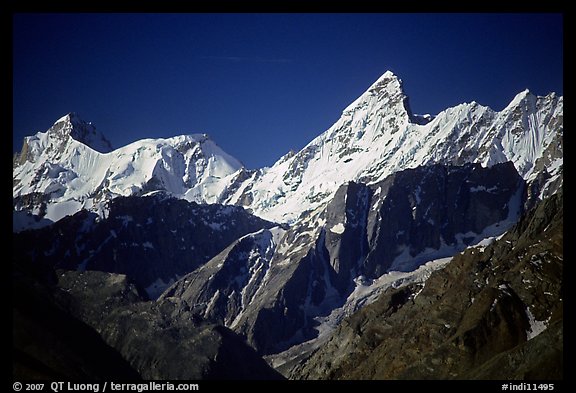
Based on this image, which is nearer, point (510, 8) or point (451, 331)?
point (510, 8)

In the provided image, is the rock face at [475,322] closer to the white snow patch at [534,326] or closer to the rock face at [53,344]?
the white snow patch at [534,326]

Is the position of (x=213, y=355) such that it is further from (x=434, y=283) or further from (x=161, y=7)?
(x=161, y=7)

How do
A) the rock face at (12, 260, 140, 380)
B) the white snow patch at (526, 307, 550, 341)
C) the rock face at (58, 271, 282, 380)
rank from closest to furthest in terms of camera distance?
the rock face at (12, 260, 140, 380), the white snow patch at (526, 307, 550, 341), the rock face at (58, 271, 282, 380)

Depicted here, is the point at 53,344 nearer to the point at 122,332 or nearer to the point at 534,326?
the point at 534,326

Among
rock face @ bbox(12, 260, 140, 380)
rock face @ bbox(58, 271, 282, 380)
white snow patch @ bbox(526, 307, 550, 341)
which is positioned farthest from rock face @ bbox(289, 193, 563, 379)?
rock face @ bbox(12, 260, 140, 380)

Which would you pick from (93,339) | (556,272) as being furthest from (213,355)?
(556,272)

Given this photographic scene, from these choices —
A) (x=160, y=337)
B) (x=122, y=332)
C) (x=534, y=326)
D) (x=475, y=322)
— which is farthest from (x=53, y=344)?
(x=122, y=332)

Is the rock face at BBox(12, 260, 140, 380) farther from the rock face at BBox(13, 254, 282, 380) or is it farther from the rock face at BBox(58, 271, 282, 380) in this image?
the rock face at BBox(58, 271, 282, 380)

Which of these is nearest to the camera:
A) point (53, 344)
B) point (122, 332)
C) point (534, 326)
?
point (534, 326)
